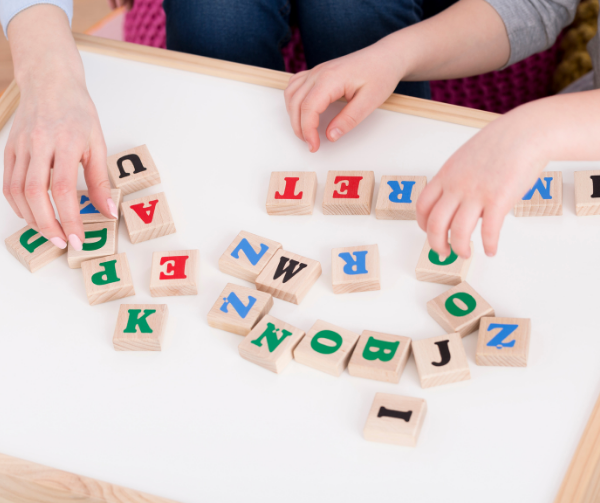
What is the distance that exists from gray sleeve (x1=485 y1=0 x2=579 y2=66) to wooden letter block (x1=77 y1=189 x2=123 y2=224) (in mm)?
648

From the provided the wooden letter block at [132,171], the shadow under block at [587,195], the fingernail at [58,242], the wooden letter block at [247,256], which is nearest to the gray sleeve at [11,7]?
the wooden letter block at [132,171]

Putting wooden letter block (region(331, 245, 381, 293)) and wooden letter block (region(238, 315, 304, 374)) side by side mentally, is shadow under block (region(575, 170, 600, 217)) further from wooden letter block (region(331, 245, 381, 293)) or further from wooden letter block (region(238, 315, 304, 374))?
wooden letter block (region(238, 315, 304, 374))

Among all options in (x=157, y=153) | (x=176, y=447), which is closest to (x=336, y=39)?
(x=157, y=153)

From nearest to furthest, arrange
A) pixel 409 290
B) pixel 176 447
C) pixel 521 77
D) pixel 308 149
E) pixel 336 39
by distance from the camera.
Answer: pixel 176 447 → pixel 409 290 → pixel 308 149 → pixel 336 39 → pixel 521 77

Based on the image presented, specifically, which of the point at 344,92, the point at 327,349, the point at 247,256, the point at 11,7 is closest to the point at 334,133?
the point at 344,92

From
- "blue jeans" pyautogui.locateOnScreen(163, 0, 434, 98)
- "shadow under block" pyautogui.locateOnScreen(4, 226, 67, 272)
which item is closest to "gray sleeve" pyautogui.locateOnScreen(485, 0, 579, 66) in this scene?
"blue jeans" pyautogui.locateOnScreen(163, 0, 434, 98)

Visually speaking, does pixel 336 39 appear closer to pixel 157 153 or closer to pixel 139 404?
pixel 157 153

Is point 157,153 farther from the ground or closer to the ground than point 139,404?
farther from the ground

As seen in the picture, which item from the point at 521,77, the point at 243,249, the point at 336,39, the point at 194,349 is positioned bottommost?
the point at 194,349

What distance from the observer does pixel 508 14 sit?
3.13 feet

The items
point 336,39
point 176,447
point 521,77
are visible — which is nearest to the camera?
point 176,447

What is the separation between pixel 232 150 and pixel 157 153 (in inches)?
4.4

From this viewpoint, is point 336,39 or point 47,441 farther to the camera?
point 336,39

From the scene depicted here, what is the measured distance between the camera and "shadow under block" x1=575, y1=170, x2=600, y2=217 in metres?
0.74
